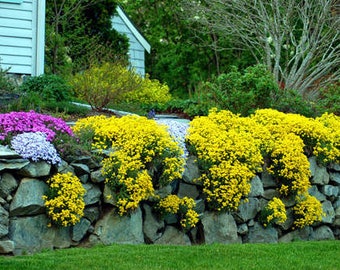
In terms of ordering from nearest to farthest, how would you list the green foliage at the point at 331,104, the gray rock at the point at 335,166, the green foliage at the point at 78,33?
the gray rock at the point at 335,166 < the green foliage at the point at 331,104 < the green foliage at the point at 78,33

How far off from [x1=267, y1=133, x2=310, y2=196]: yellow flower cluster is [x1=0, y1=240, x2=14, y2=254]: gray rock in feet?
12.3

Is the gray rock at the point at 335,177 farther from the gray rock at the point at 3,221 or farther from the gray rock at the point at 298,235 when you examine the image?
the gray rock at the point at 3,221

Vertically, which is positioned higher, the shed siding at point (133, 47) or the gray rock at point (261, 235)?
the shed siding at point (133, 47)

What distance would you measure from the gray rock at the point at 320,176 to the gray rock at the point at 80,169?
3.62 meters

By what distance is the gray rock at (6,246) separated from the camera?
7.38m

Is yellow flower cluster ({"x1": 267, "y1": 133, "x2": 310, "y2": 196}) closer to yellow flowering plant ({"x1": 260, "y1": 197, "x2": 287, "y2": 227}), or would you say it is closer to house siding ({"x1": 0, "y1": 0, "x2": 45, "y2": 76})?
yellow flowering plant ({"x1": 260, "y1": 197, "x2": 287, "y2": 227})

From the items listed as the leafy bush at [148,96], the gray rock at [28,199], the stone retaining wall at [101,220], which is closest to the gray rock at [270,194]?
the stone retaining wall at [101,220]

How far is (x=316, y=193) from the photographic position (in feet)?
34.4

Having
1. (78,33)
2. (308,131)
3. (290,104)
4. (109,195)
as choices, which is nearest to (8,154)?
(109,195)

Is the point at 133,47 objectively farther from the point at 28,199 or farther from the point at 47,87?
the point at 28,199

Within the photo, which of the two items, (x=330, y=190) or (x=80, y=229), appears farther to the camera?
(x=330, y=190)

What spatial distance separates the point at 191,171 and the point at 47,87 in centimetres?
394

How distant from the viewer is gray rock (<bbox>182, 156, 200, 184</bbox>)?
912 cm

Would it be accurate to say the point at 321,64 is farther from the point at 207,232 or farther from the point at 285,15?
the point at 207,232
